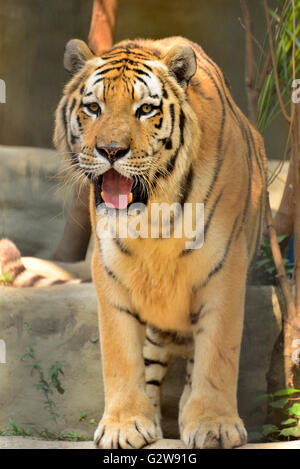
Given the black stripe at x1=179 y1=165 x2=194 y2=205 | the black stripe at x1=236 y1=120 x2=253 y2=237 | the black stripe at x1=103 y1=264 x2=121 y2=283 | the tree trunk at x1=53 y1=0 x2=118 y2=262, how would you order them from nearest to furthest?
the black stripe at x1=179 y1=165 x2=194 y2=205, the black stripe at x1=103 y1=264 x2=121 y2=283, the black stripe at x1=236 y1=120 x2=253 y2=237, the tree trunk at x1=53 y1=0 x2=118 y2=262

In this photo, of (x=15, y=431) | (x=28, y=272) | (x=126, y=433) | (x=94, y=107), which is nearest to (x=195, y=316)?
(x=126, y=433)

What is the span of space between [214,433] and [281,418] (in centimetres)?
69

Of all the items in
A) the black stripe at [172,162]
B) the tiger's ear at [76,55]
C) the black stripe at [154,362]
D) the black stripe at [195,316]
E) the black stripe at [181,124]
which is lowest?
the black stripe at [154,362]

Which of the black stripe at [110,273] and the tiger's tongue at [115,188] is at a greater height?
the tiger's tongue at [115,188]

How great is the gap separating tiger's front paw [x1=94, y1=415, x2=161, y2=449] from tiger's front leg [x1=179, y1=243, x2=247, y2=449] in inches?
4.7

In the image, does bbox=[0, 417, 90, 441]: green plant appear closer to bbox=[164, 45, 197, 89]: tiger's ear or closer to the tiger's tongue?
the tiger's tongue

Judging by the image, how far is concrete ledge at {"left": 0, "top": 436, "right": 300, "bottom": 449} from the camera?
231cm

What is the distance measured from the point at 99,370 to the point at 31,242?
1088 millimetres

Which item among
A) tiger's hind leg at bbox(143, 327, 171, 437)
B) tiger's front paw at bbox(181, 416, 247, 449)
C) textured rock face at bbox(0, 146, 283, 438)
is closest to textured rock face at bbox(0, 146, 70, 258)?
textured rock face at bbox(0, 146, 283, 438)

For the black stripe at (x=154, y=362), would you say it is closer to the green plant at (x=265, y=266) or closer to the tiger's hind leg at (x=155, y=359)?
the tiger's hind leg at (x=155, y=359)

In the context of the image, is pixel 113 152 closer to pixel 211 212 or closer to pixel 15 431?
pixel 211 212

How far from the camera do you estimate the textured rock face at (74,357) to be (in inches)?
116

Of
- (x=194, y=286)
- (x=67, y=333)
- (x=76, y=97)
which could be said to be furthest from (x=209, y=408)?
(x=76, y=97)

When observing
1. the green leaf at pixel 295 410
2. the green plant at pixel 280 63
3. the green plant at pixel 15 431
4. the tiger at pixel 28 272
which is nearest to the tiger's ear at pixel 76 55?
the green plant at pixel 280 63
